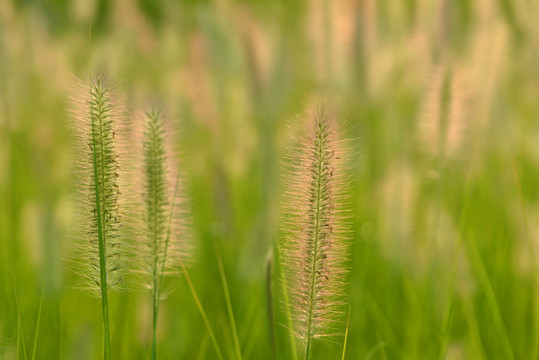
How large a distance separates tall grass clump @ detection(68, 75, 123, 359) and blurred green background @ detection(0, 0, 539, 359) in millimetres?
81

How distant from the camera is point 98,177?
1013mm

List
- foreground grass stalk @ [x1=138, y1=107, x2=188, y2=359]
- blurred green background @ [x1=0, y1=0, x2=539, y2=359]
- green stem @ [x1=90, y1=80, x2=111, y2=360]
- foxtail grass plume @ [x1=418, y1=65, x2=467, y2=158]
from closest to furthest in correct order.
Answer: green stem @ [x1=90, y1=80, x2=111, y2=360]
foreground grass stalk @ [x1=138, y1=107, x2=188, y2=359]
blurred green background @ [x1=0, y1=0, x2=539, y2=359]
foxtail grass plume @ [x1=418, y1=65, x2=467, y2=158]

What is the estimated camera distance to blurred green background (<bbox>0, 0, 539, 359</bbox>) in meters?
1.58

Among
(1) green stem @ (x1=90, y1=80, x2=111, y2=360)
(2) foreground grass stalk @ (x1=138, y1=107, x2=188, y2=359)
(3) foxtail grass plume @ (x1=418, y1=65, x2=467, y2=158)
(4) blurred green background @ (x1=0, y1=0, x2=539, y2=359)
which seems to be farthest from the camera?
(3) foxtail grass plume @ (x1=418, y1=65, x2=467, y2=158)

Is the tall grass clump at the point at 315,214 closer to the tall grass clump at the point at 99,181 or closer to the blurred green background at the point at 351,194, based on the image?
the blurred green background at the point at 351,194

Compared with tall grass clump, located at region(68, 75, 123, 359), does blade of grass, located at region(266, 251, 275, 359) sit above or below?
below

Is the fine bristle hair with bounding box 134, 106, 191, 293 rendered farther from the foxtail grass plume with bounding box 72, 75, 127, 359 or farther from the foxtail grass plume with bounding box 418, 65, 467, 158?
the foxtail grass plume with bounding box 418, 65, 467, 158

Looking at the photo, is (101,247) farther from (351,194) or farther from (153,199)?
(351,194)

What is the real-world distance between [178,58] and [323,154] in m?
2.87

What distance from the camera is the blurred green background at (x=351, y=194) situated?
158cm

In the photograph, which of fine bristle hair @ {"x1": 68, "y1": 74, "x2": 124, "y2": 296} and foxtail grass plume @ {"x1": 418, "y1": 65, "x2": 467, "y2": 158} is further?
foxtail grass plume @ {"x1": 418, "y1": 65, "x2": 467, "y2": 158}

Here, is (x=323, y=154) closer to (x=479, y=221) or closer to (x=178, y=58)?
(x=479, y=221)

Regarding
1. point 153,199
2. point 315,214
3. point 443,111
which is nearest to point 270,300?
point 315,214

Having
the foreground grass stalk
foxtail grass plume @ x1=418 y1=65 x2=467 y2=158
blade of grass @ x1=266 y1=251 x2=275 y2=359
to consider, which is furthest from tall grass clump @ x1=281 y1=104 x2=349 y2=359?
foxtail grass plume @ x1=418 y1=65 x2=467 y2=158
